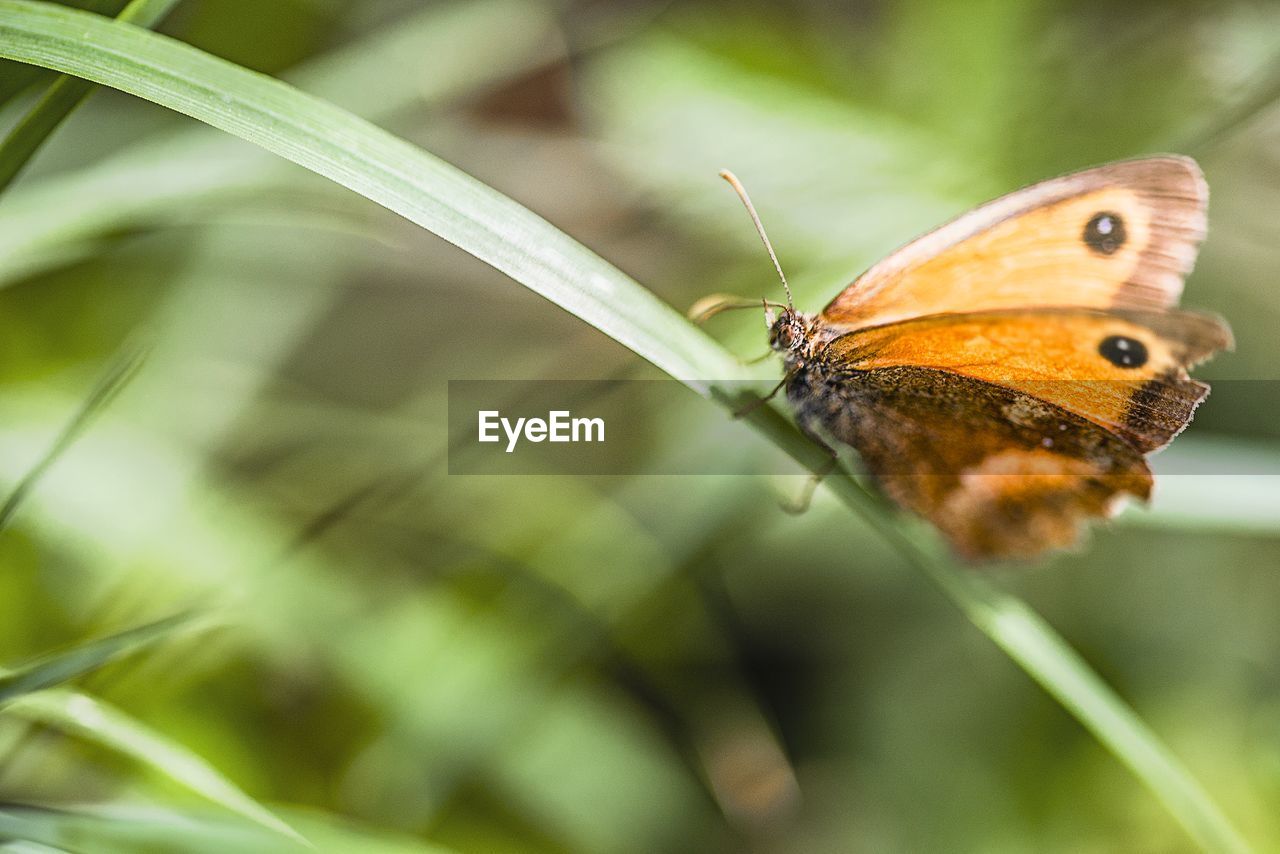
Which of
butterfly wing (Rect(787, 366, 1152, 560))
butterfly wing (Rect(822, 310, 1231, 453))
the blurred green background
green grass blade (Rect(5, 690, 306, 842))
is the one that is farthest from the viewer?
the blurred green background

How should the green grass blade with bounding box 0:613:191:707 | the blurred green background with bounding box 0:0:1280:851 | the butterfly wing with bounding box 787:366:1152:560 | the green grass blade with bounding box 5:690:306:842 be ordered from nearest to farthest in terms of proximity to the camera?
the green grass blade with bounding box 0:613:191:707, the green grass blade with bounding box 5:690:306:842, the butterfly wing with bounding box 787:366:1152:560, the blurred green background with bounding box 0:0:1280:851

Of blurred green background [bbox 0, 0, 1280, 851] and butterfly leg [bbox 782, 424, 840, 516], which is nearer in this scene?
butterfly leg [bbox 782, 424, 840, 516]

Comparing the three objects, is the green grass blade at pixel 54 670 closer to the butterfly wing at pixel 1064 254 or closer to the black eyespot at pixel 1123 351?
the butterfly wing at pixel 1064 254

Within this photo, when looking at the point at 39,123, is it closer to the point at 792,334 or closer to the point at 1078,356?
the point at 792,334

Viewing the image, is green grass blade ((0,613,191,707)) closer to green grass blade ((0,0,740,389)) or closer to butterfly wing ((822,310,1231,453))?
green grass blade ((0,0,740,389))

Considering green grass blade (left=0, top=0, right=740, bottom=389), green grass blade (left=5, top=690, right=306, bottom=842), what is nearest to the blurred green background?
green grass blade (left=5, top=690, right=306, bottom=842)

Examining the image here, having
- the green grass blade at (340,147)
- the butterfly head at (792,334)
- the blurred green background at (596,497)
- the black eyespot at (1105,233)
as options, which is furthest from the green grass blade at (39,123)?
the black eyespot at (1105,233)

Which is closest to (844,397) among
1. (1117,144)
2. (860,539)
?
(860,539)
